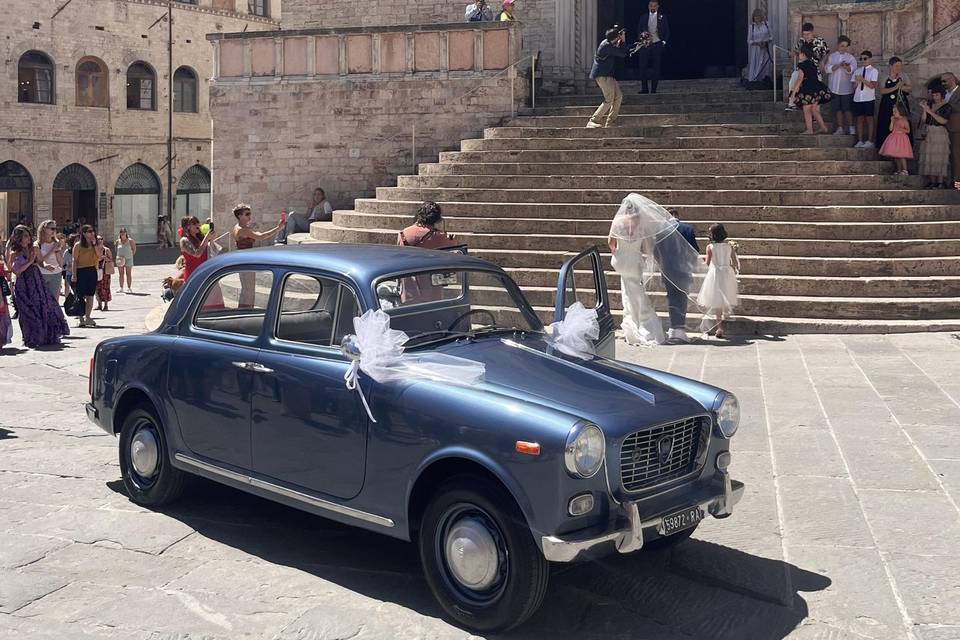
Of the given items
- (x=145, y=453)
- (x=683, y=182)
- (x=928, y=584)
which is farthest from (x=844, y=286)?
(x=145, y=453)

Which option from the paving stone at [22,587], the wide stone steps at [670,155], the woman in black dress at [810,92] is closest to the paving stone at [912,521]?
the paving stone at [22,587]

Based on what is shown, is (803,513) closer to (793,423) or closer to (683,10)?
(793,423)

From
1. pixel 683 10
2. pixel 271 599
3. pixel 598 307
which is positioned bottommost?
pixel 271 599

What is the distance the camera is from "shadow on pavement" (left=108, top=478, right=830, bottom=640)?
4.84m

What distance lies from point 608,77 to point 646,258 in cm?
607

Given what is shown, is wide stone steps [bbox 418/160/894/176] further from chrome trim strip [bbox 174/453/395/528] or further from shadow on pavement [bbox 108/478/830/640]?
chrome trim strip [bbox 174/453/395/528]

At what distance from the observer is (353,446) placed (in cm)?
525

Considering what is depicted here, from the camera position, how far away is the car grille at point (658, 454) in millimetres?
4898

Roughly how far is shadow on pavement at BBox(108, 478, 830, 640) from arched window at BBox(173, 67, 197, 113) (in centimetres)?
3836

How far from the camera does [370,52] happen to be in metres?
21.4

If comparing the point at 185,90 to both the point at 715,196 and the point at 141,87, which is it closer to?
the point at 141,87

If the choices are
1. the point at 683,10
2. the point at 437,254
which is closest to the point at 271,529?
the point at 437,254

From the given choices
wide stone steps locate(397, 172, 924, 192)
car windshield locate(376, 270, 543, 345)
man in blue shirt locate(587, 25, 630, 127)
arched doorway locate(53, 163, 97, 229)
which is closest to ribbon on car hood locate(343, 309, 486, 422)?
car windshield locate(376, 270, 543, 345)

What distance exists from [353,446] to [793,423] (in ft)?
14.5
